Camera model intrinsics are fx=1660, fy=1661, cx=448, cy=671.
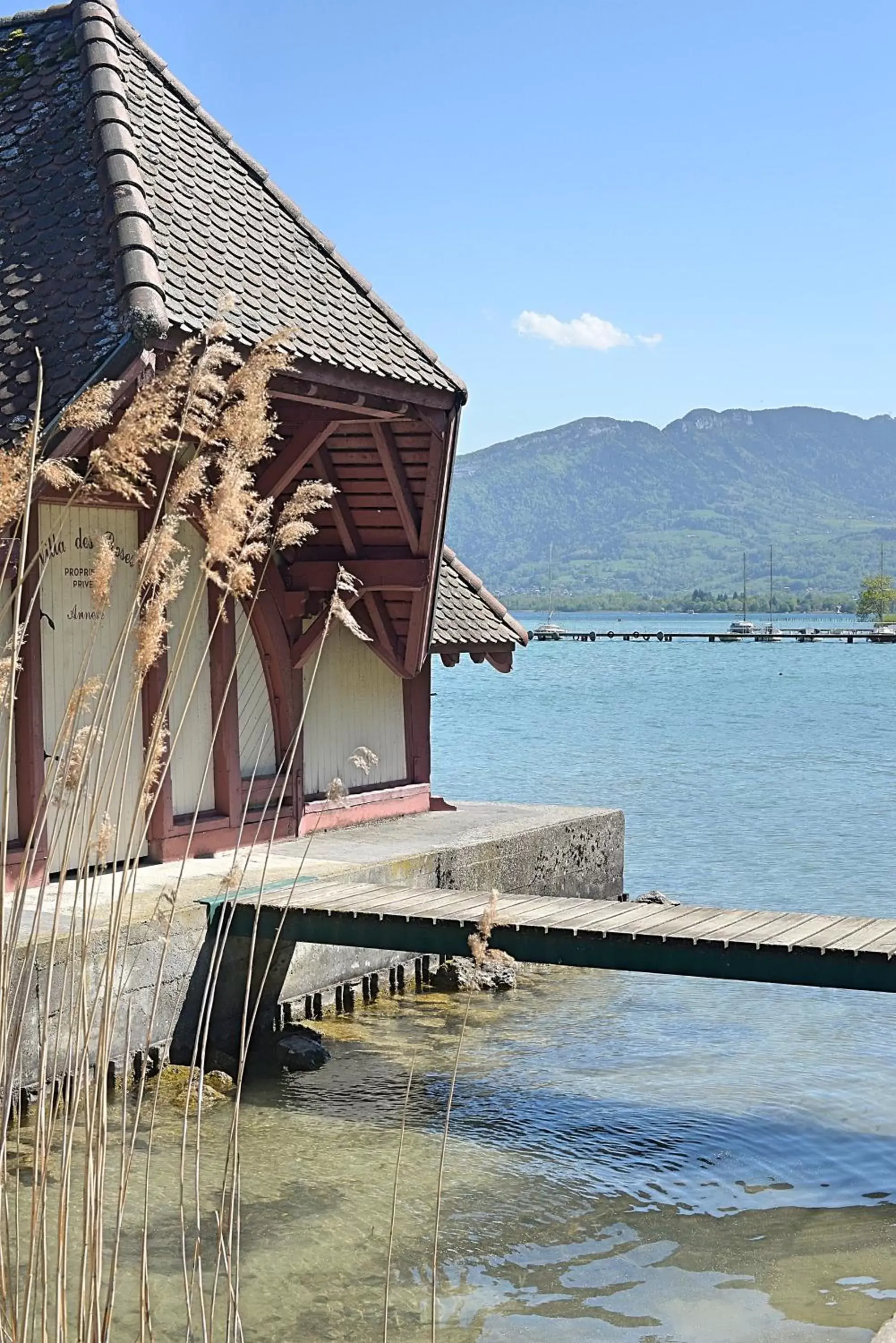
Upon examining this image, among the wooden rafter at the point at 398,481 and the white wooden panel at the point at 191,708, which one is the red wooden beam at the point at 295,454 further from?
the white wooden panel at the point at 191,708

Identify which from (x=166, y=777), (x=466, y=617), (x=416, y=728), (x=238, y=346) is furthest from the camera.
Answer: (x=466, y=617)

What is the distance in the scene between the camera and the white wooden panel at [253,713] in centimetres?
1027

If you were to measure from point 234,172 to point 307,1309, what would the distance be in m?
6.73

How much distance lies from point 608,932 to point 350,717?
4.50 m

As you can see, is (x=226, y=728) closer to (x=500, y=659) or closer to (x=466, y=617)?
(x=466, y=617)

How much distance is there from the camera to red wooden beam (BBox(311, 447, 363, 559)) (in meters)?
10.4

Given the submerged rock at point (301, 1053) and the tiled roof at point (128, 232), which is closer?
the tiled roof at point (128, 232)

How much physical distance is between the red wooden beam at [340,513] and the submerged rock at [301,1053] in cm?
330

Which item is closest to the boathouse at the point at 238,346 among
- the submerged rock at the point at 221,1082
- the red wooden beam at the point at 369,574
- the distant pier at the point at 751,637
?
the red wooden beam at the point at 369,574

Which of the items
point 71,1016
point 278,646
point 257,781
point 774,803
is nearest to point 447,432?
Answer: point 278,646

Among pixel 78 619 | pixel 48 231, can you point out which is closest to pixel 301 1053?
pixel 78 619

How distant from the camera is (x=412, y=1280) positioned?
5.89m

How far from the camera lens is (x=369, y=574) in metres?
10.6

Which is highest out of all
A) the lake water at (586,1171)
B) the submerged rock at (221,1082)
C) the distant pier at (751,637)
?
the distant pier at (751,637)
